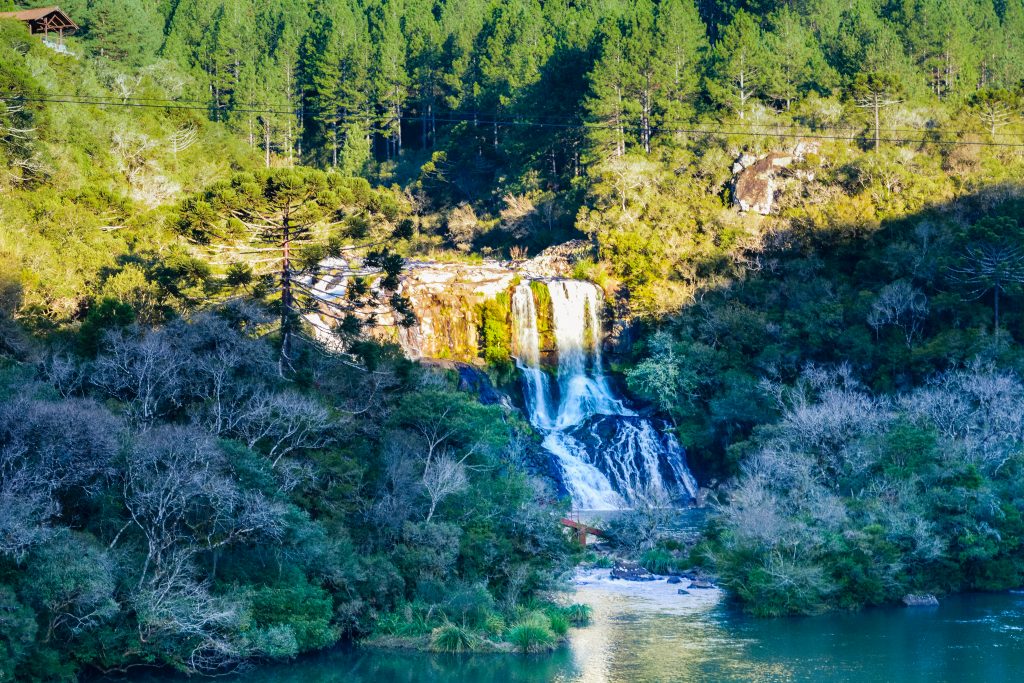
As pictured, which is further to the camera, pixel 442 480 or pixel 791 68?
pixel 791 68

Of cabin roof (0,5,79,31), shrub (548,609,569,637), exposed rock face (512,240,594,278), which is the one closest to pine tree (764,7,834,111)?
exposed rock face (512,240,594,278)

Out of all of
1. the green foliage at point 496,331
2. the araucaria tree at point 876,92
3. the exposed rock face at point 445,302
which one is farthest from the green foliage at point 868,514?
the araucaria tree at point 876,92

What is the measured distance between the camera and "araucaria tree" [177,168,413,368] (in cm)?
3138

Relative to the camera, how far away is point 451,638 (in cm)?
2591

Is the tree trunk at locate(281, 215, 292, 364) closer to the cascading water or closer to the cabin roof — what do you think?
the cascading water

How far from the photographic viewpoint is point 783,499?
3184 cm

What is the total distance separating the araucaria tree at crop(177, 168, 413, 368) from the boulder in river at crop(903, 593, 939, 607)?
1557cm

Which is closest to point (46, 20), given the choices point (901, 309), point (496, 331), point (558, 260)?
point (558, 260)

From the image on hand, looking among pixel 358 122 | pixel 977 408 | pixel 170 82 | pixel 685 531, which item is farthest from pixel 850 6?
pixel 685 531

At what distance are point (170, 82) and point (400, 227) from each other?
46851 millimetres

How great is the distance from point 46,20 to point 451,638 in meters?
56.1

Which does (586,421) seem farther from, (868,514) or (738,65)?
(738,65)

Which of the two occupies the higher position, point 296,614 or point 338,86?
point 338,86

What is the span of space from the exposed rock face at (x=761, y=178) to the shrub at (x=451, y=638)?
39.6 meters
